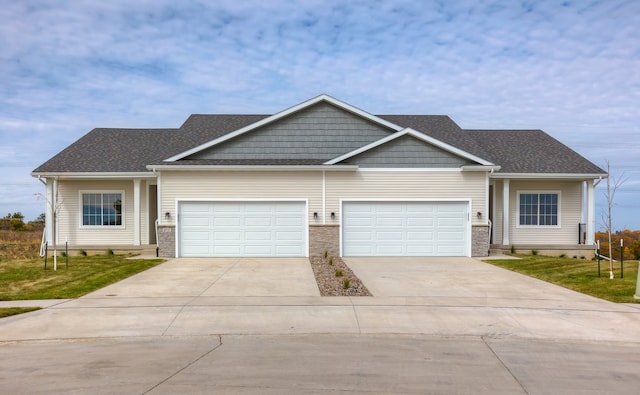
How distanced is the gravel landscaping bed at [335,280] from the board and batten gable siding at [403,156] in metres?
4.02

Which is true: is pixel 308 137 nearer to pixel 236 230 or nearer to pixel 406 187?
pixel 406 187

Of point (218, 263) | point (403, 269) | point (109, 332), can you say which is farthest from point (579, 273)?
point (109, 332)

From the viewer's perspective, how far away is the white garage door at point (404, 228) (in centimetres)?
1956

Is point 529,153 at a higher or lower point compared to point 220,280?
higher

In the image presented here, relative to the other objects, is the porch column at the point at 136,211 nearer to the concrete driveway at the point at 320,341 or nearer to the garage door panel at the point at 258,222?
the garage door panel at the point at 258,222

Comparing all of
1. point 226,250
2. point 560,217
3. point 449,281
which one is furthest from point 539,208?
point 226,250

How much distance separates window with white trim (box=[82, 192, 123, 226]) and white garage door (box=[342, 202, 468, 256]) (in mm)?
9920

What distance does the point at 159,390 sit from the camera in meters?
5.66

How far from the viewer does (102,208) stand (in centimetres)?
2211

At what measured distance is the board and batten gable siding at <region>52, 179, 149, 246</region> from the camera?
21.8 meters

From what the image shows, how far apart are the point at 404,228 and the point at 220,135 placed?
356 inches

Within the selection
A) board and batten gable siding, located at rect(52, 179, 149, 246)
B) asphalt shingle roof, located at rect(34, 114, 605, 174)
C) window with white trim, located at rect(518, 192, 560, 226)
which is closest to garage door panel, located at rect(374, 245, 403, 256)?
asphalt shingle roof, located at rect(34, 114, 605, 174)

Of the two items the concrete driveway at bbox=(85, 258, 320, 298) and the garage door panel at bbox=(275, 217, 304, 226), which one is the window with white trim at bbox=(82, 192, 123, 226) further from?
the garage door panel at bbox=(275, 217, 304, 226)

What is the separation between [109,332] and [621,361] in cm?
775
